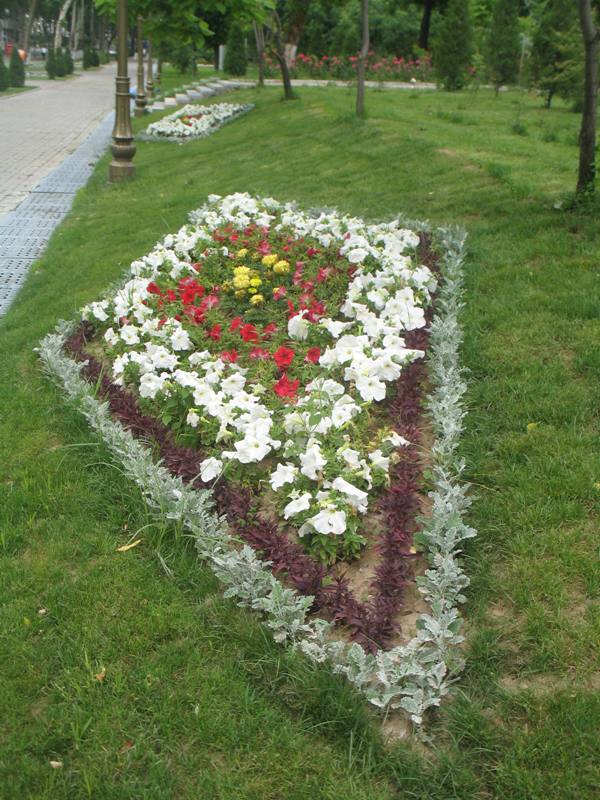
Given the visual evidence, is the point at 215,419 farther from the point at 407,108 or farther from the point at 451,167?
the point at 407,108

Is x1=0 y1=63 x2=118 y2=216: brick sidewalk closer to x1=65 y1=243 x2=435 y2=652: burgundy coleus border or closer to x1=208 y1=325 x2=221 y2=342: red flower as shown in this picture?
x1=208 y1=325 x2=221 y2=342: red flower

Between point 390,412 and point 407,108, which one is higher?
point 407,108

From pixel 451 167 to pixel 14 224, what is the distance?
5313 mm

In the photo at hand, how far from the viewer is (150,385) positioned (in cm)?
409

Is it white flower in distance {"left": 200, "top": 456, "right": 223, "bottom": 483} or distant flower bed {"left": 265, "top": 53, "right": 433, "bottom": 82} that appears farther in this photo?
distant flower bed {"left": 265, "top": 53, "right": 433, "bottom": 82}

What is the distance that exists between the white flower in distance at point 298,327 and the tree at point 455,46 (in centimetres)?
1748

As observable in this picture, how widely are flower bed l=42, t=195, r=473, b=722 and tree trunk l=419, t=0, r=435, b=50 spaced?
26288mm

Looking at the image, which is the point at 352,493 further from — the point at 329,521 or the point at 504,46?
the point at 504,46

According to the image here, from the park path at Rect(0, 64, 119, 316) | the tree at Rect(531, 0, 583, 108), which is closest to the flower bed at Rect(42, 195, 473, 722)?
the park path at Rect(0, 64, 119, 316)

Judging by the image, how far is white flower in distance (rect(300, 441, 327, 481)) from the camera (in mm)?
3219

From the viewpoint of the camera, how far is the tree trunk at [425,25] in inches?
1130

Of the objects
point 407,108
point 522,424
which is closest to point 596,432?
point 522,424

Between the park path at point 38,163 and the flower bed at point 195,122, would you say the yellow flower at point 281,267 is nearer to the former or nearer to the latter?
the park path at point 38,163

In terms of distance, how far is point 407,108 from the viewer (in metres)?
14.5
